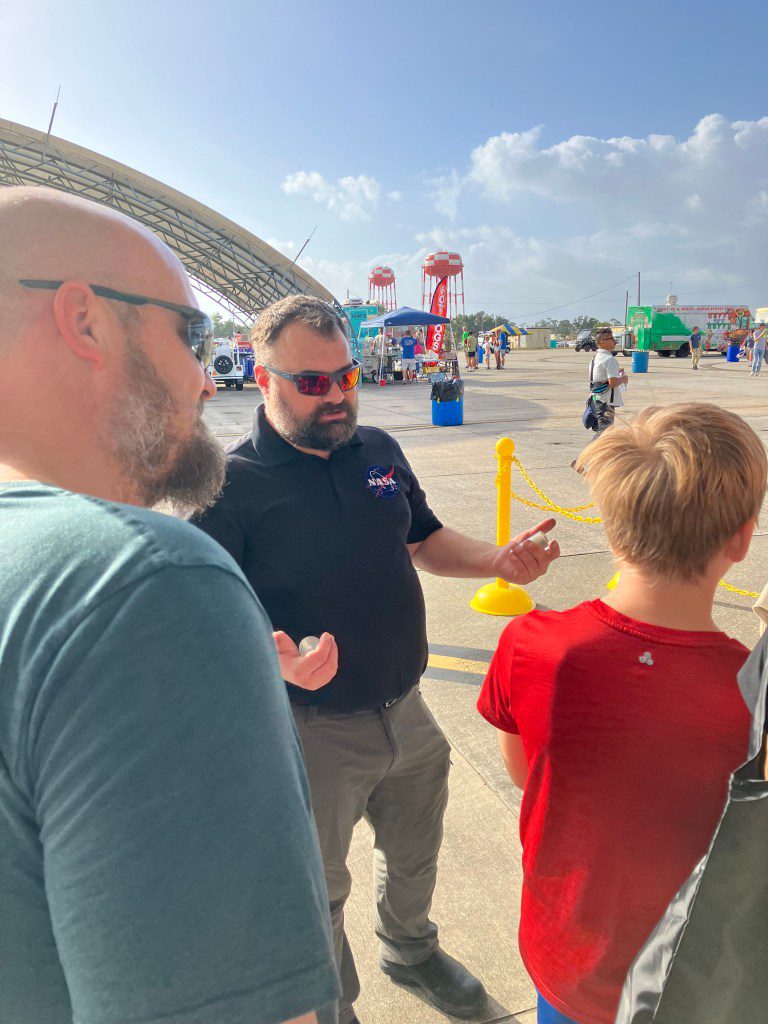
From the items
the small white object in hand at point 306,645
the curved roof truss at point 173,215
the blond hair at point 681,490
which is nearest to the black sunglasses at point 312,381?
the small white object in hand at point 306,645

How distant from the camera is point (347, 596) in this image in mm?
2049

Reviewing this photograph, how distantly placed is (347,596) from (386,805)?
749 mm

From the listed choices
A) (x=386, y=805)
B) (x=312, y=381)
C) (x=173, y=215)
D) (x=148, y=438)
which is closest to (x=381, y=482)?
(x=312, y=381)

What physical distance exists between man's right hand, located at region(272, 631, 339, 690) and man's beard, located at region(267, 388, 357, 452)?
798mm

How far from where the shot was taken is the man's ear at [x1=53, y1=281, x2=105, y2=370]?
34.9 inches

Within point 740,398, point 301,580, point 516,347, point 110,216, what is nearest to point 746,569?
point 301,580

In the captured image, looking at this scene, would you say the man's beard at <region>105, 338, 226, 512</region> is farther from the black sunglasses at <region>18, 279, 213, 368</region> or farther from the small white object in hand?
the small white object in hand

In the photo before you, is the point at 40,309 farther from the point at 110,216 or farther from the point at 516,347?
the point at 516,347

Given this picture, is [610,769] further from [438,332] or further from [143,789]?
[438,332]

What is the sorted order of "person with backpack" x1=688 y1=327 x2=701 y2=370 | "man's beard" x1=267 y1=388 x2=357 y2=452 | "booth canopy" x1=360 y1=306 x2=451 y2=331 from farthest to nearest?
"person with backpack" x1=688 y1=327 x2=701 y2=370 → "booth canopy" x1=360 y1=306 x2=451 y2=331 → "man's beard" x1=267 y1=388 x2=357 y2=452

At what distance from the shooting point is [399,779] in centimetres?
219

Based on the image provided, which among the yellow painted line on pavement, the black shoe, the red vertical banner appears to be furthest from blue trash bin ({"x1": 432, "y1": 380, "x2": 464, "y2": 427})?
the red vertical banner

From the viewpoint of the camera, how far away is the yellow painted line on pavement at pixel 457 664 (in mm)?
4062

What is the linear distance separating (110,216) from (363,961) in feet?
7.87
